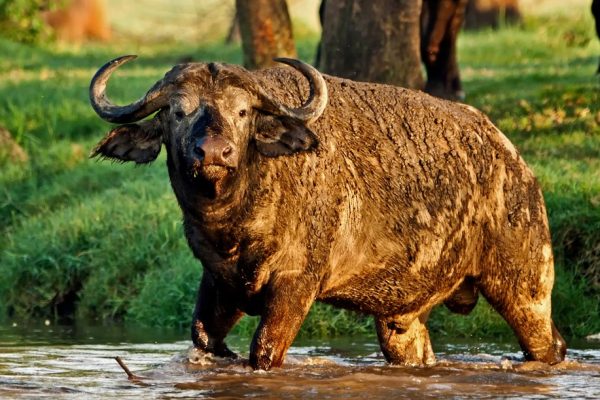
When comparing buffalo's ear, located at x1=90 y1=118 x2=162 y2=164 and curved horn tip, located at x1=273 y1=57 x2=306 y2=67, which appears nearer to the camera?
curved horn tip, located at x1=273 y1=57 x2=306 y2=67

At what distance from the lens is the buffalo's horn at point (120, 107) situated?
7.76m

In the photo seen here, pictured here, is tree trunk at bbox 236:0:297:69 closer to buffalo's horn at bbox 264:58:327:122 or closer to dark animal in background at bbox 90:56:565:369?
dark animal in background at bbox 90:56:565:369

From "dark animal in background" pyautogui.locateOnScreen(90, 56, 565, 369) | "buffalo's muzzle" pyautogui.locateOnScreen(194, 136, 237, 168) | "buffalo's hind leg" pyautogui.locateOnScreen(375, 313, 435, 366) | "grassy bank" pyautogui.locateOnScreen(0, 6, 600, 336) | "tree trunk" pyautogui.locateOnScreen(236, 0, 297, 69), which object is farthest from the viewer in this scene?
"tree trunk" pyautogui.locateOnScreen(236, 0, 297, 69)

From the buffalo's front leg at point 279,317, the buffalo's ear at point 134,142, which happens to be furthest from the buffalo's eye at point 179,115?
the buffalo's front leg at point 279,317

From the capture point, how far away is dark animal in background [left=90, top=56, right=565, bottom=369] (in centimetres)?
776

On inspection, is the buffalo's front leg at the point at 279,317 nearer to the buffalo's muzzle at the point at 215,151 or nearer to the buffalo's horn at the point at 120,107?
the buffalo's muzzle at the point at 215,151

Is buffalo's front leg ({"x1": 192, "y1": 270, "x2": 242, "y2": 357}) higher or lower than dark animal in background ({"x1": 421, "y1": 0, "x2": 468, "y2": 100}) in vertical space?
lower

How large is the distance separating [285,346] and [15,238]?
230 inches

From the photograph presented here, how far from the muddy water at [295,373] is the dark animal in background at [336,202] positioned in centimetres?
20

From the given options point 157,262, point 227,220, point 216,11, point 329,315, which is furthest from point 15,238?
point 216,11

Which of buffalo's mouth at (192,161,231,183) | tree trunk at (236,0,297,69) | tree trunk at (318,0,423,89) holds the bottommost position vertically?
buffalo's mouth at (192,161,231,183)

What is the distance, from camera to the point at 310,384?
8.36 meters

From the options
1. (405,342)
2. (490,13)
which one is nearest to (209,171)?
(405,342)

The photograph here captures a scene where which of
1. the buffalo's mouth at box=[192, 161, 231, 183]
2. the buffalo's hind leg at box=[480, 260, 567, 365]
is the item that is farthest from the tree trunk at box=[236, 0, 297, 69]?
the buffalo's mouth at box=[192, 161, 231, 183]
